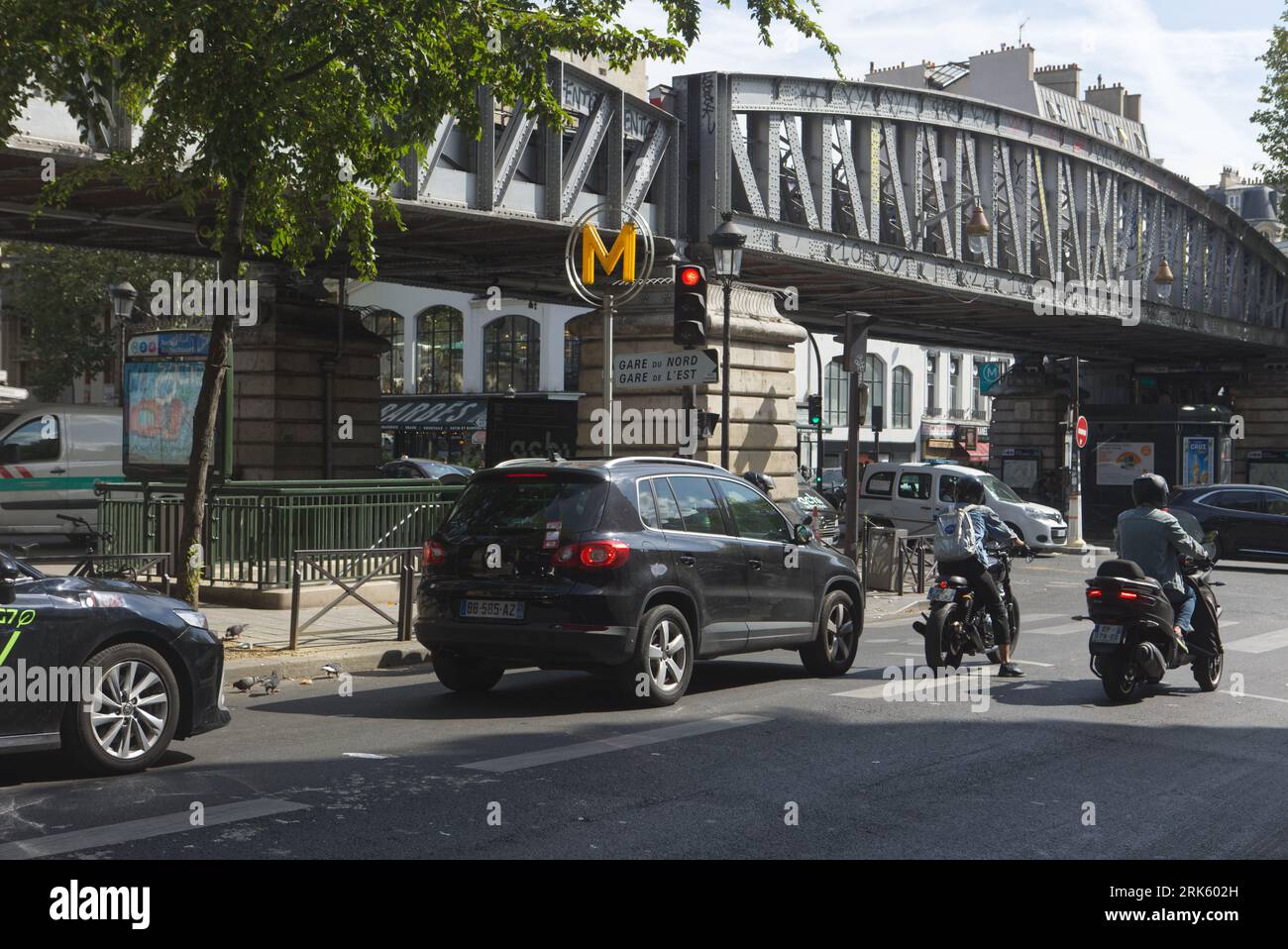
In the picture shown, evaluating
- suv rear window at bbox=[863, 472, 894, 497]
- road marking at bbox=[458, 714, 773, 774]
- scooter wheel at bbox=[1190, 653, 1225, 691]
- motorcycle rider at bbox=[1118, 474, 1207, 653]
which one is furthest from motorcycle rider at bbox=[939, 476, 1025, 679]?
suv rear window at bbox=[863, 472, 894, 497]

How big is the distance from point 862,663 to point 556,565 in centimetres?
415

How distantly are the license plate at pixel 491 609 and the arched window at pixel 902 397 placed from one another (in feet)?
190

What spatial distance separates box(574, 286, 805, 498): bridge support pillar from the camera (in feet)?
66.8

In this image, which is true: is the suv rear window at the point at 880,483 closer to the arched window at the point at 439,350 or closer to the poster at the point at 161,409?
the poster at the point at 161,409

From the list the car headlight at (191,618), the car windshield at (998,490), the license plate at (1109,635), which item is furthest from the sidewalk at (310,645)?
the car windshield at (998,490)

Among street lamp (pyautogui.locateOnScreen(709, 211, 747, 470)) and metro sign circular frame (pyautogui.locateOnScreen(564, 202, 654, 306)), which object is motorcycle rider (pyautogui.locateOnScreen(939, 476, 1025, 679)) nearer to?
metro sign circular frame (pyautogui.locateOnScreen(564, 202, 654, 306))

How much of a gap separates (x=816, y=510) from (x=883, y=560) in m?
4.98

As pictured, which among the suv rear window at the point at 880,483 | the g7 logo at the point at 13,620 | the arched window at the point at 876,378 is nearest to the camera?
the g7 logo at the point at 13,620

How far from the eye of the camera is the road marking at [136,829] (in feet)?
18.2

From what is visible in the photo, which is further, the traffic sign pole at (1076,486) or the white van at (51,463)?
the traffic sign pole at (1076,486)

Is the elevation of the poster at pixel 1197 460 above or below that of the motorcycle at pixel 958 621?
above

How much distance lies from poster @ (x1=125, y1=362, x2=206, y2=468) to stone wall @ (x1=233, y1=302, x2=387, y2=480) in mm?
5874
